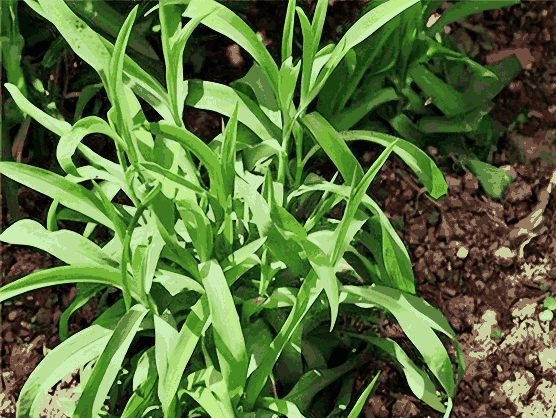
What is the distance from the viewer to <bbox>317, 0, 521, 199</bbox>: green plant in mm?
1091

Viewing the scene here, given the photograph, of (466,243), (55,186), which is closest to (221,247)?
(55,186)

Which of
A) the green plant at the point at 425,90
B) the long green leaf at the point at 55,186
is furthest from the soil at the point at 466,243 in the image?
the long green leaf at the point at 55,186

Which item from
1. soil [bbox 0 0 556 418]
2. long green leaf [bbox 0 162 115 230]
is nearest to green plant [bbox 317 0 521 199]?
soil [bbox 0 0 556 418]

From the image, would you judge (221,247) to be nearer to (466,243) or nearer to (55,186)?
(55,186)

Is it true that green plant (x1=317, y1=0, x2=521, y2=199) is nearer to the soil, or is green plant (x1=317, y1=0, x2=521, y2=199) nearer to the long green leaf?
the soil

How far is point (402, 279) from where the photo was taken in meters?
0.97

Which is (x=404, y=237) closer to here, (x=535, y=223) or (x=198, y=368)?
(x=535, y=223)

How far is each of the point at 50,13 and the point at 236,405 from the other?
26.1 inches

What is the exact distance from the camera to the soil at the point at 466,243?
1.06m

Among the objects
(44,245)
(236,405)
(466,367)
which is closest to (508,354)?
(466,367)

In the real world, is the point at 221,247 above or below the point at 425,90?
below

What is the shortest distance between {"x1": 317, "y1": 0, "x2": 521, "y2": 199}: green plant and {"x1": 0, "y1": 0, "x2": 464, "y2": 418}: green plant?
0.10m

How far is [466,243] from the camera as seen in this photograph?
1.13m

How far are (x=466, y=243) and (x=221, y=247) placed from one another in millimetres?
484
